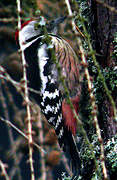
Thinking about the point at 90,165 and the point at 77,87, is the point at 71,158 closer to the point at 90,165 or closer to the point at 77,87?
the point at 90,165

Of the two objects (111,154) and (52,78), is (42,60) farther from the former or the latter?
(111,154)

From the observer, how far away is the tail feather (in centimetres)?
159

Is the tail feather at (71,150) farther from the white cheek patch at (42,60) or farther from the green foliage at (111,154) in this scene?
the white cheek patch at (42,60)

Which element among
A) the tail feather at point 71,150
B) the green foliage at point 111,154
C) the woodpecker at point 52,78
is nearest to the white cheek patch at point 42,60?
the woodpecker at point 52,78

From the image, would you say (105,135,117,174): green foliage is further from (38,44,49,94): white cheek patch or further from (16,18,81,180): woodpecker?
(38,44,49,94): white cheek patch

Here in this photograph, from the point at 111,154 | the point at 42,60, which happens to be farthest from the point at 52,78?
the point at 111,154

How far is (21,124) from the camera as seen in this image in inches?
95.7

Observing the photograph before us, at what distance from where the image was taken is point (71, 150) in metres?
1.82

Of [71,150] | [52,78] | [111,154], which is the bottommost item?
[111,154]

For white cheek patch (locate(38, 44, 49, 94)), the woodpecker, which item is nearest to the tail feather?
the woodpecker

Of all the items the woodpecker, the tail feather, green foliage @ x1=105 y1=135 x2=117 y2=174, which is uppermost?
the woodpecker

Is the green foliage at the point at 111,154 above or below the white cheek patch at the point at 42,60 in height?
below

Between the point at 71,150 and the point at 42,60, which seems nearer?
the point at 71,150

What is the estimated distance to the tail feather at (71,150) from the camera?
1.59 meters
